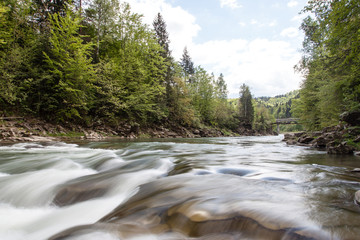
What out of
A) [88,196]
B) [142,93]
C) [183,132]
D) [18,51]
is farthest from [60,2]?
[88,196]

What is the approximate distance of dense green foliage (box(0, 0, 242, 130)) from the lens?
1194 cm

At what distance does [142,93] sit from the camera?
19797 millimetres

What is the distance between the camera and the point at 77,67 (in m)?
13.1

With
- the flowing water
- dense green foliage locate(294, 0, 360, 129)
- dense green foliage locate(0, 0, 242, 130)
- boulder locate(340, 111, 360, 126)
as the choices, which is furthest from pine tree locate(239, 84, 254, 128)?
the flowing water

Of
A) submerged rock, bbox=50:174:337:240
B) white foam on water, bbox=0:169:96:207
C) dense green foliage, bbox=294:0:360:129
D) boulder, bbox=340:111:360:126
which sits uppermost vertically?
dense green foliage, bbox=294:0:360:129

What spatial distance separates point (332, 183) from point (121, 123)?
55.4 ft

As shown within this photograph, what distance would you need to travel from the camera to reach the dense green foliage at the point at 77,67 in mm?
11944

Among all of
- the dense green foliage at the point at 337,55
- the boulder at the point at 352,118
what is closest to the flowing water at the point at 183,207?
the dense green foliage at the point at 337,55

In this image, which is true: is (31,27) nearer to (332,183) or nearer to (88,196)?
(88,196)

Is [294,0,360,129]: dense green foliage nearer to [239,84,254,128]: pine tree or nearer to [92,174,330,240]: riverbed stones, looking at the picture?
[92,174,330,240]: riverbed stones

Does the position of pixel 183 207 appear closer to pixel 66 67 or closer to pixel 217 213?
pixel 217 213

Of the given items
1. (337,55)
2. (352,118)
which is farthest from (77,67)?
(352,118)

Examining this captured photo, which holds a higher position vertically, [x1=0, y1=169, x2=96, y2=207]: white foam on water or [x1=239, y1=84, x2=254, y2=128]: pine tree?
[x1=239, y1=84, x2=254, y2=128]: pine tree

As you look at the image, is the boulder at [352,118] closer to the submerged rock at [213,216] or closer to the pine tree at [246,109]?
the submerged rock at [213,216]
